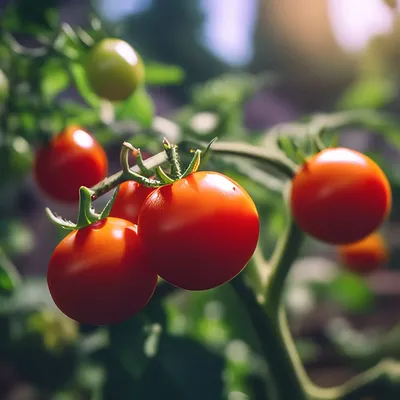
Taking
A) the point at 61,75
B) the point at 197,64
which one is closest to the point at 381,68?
the point at 61,75

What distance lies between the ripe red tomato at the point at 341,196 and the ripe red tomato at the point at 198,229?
11 centimetres

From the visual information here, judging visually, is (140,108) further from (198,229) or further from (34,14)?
(198,229)

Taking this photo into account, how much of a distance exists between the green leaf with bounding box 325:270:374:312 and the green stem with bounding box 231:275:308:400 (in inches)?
29.0

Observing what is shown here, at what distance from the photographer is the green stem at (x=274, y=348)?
56 centimetres

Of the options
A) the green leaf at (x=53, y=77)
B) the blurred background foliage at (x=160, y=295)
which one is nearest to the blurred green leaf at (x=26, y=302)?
the blurred background foliage at (x=160, y=295)

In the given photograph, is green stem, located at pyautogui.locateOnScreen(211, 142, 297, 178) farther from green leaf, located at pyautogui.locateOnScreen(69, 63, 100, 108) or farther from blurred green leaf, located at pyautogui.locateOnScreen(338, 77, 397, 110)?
blurred green leaf, located at pyautogui.locateOnScreen(338, 77, 397, 110)

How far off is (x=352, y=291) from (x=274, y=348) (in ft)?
2.55

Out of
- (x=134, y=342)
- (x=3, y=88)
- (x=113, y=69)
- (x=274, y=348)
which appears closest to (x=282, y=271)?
(x=274, y=348)

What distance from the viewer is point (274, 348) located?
1.89 feet

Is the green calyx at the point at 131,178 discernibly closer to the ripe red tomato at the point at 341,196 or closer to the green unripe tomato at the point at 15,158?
the ripe red tomato at the point at 341,196

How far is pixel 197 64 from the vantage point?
4859mm

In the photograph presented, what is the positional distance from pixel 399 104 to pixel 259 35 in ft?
12.6

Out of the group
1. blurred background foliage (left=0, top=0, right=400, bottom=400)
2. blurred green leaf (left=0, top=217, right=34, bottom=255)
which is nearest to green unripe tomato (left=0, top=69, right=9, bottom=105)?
blurred background foliage (left=0, top=0, right=400, bottom=400)

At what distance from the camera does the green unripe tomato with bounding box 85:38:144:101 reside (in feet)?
1.91
